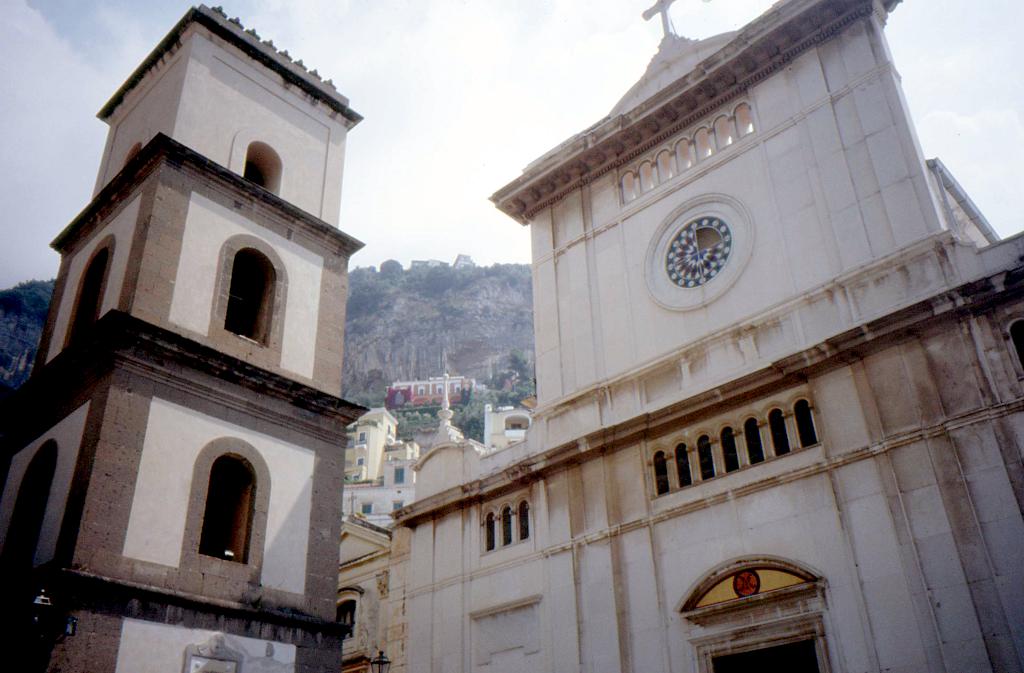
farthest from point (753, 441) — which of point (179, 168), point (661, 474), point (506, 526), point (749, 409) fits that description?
point (179, 168)

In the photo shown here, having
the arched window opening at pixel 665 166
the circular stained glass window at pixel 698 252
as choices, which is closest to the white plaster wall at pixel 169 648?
the circular stained glass window at pixel 698 252

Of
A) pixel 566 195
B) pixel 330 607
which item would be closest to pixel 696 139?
pixel 566 195

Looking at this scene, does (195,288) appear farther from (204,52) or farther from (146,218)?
(204,52)

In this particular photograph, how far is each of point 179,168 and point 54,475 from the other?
558 cm

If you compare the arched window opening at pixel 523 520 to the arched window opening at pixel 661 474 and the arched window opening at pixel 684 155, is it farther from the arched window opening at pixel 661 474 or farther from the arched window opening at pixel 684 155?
the arched window opening at pixel 684 155

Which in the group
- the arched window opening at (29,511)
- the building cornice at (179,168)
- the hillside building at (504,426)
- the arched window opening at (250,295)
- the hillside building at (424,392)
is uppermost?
the hillside building at (424,392)

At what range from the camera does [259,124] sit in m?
17.9

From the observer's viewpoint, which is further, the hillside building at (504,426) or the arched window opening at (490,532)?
the hillside building at (504,426)

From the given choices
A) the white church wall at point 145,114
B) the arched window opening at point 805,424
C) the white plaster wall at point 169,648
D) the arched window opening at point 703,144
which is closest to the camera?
the white plaster wall at point 169,648

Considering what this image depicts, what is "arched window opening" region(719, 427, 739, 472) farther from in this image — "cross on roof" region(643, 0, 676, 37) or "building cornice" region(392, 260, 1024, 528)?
"cross on roof" region(643, 0, 676, 37)

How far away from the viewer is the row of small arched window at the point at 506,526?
21575 millimetres

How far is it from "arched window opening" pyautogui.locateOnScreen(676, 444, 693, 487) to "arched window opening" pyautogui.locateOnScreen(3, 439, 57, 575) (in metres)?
11.8

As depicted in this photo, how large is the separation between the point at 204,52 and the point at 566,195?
35.3ft

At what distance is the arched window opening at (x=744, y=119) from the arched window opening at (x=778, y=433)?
7.27m
